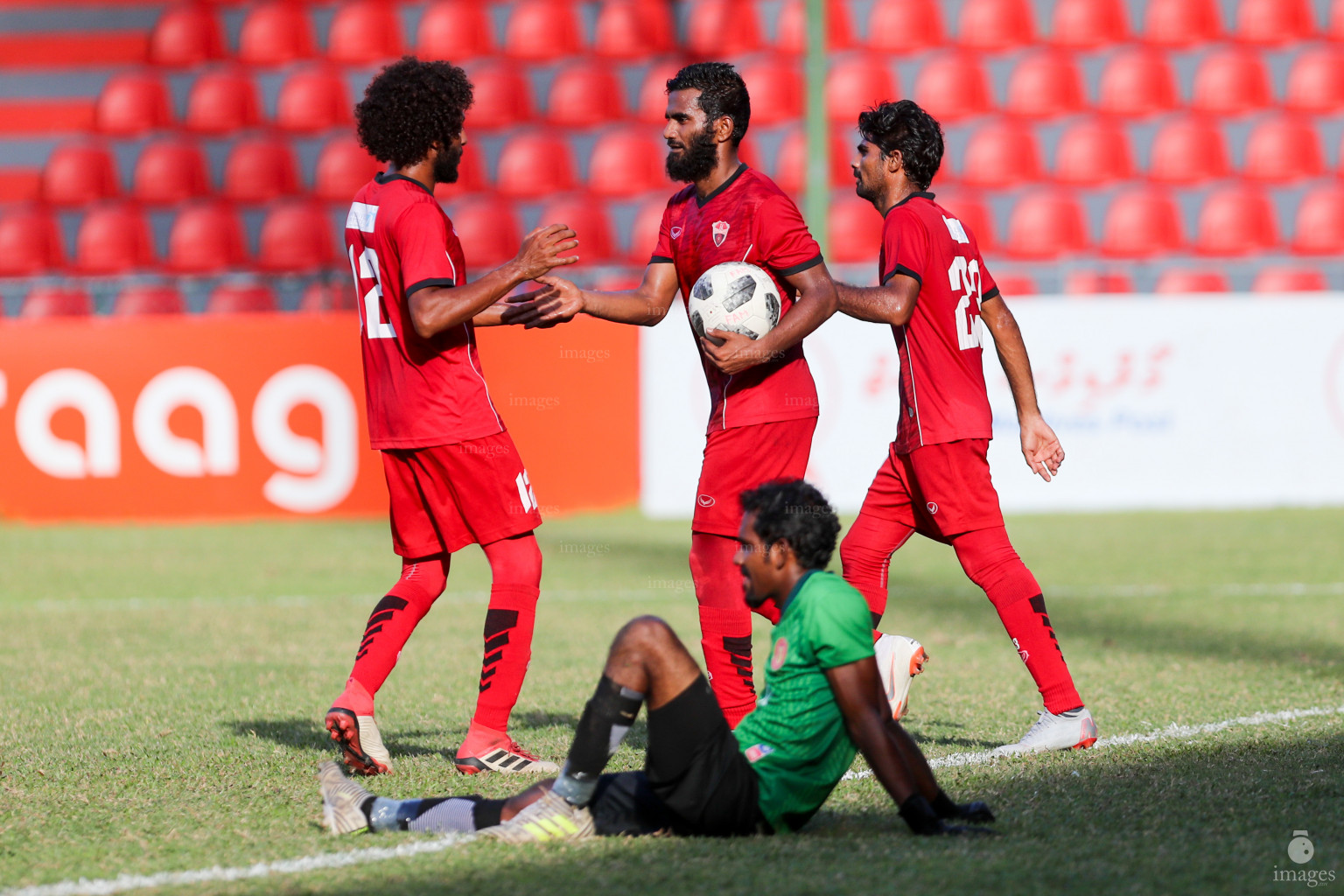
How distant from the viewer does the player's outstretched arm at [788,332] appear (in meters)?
4.29

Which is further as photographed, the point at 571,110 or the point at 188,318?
the point at 571,110

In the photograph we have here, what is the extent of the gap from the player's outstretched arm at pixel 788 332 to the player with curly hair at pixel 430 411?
542 millimetres

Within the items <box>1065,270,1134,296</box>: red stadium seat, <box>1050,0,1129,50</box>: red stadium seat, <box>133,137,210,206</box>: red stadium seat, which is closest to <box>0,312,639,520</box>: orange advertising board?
<box>1065,270,1134,296</box>: red stadium seat

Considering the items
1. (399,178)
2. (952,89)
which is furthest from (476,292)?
(952,89)

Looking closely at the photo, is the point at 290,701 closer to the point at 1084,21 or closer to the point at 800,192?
the point at 800,192

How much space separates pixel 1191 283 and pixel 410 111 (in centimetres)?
1090

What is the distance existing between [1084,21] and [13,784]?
16.3 m

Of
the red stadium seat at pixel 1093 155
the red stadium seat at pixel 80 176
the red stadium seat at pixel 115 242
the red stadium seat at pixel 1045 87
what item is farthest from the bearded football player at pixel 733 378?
the red stadium seat at pixel 1045 87

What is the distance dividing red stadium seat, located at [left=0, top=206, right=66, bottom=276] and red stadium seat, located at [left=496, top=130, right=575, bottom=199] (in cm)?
451

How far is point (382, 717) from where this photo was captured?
5.42m

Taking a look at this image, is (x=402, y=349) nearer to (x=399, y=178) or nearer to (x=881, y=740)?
(x=399, y=178)

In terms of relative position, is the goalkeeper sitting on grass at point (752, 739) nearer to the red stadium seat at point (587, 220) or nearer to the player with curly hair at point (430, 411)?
the player with curly hair at point (430, 411)

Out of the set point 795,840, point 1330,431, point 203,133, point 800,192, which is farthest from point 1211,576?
point 203,133

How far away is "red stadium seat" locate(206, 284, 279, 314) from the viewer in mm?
12781
